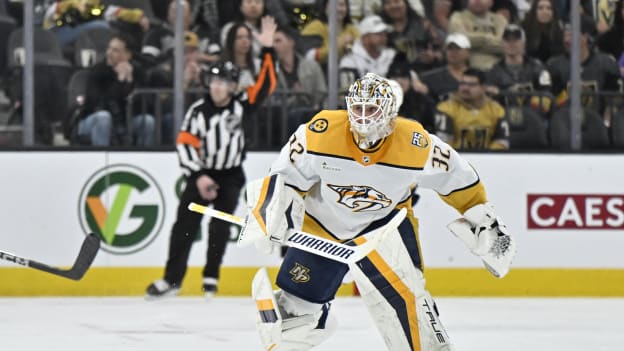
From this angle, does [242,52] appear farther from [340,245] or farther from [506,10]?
[340,245]

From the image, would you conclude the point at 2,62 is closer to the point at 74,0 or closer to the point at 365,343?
the point at 74,0

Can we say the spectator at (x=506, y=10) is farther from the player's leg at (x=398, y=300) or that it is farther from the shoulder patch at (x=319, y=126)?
the player's leg at (x=398, y=300)

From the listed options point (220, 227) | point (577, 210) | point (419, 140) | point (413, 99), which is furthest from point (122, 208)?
point (419, 140)

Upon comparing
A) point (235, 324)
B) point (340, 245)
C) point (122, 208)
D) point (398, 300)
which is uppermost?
point (340, 245)

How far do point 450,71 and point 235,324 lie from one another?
7.28 feet

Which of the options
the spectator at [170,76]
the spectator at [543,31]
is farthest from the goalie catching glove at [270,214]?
the spectator at [543,31]

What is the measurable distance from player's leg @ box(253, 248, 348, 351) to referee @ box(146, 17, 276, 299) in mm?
3131

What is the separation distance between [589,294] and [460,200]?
346 cm

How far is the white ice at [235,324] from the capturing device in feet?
19.3

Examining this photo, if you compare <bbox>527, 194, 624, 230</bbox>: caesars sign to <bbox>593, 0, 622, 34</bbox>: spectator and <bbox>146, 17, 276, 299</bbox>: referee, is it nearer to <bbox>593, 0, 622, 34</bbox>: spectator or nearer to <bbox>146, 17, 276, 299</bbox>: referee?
<bbox>593, 0, 622, 34</bbox>: spectator

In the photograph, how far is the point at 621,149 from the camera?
318 inches

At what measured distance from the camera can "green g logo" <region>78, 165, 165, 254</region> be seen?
7.86 meters

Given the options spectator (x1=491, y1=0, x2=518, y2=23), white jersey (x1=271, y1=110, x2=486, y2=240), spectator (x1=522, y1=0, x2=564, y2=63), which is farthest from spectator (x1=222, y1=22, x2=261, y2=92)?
white jersey (x1=271, y1=110, x2=486, y2=240)

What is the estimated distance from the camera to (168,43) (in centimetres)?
791
